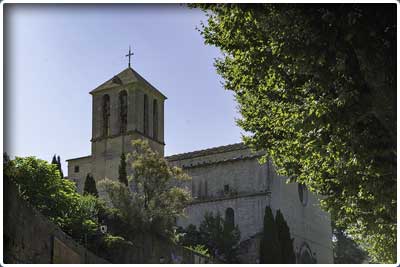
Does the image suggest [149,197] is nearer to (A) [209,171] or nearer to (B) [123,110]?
(A) [209,171]

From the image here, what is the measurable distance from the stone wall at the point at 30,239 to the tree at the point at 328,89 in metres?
6.47

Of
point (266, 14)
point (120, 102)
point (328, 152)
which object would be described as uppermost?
point (120, 102)

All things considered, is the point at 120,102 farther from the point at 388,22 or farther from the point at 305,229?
the point at 388,22

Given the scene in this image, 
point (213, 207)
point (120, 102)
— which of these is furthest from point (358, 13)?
point (120, 102)

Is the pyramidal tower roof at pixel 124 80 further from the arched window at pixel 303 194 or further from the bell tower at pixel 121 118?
the arched window at pixel 303 194

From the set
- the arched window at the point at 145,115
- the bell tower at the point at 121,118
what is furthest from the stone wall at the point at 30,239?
the arched window at the point at 145,115

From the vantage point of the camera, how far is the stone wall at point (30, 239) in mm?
16000

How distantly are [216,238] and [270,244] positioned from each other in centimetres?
362

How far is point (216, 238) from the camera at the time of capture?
4128cm

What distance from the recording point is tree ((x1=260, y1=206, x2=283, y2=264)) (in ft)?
128

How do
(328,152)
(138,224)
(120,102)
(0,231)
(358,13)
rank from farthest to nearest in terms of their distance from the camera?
(120,102) < (138,224) < (328,152) < (358,13) < (0,231)

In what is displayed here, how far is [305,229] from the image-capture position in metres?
48.3

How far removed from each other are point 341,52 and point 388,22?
101 centimetres

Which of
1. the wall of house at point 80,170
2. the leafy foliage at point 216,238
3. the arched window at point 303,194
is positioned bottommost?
the leafy foliage at point 216,238
